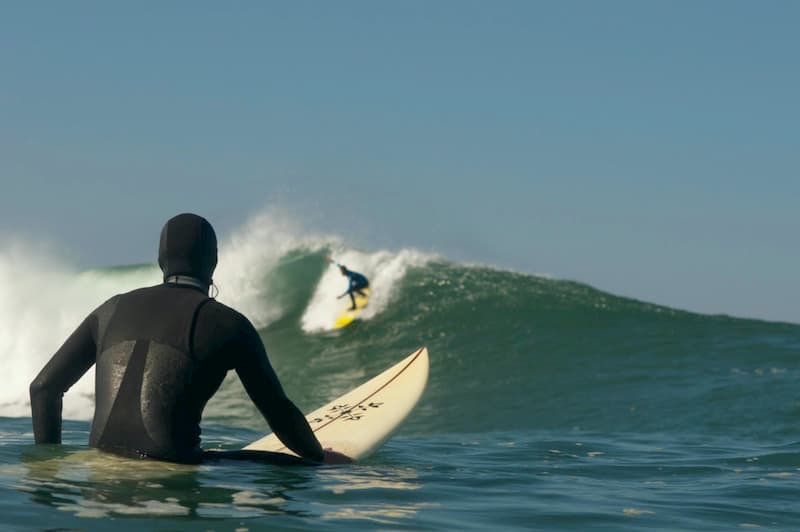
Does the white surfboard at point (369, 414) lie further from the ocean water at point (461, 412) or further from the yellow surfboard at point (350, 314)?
the yellow surfboard at point (350, 314)

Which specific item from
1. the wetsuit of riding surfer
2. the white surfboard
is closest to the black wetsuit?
the white surfboard

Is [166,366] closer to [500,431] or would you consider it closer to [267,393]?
[267,393]

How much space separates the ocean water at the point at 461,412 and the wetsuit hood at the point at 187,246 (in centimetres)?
89

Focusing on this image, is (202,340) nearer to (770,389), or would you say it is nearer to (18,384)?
(770,389)

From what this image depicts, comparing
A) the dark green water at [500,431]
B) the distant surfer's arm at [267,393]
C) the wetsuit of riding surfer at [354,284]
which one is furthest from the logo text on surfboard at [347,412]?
the wetsuit of riding surfer at [354,284]

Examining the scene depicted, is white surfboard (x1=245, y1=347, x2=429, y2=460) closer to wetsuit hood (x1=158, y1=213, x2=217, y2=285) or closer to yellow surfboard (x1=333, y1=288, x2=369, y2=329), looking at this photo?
wetsuit hood (x1=158, y1=213, x2=217, y2=285)

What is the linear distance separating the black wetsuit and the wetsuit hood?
87 mm

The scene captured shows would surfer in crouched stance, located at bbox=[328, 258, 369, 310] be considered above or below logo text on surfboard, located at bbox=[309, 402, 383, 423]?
above

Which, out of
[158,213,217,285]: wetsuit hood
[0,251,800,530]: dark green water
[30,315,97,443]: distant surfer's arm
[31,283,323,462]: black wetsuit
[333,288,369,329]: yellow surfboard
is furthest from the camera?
[333,288,369,329]: yellow surfboard

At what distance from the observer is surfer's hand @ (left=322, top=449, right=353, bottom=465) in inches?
232

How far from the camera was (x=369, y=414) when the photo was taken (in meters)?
6.88

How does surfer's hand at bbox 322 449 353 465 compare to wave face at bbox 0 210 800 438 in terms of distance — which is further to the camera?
wave face at bbox 0 210 800 438

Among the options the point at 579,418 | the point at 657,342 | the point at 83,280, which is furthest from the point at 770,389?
the point at 83,280

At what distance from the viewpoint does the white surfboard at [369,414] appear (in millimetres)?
6469
